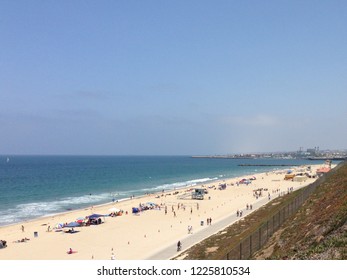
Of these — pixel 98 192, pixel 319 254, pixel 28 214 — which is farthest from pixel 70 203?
pixel 319 254

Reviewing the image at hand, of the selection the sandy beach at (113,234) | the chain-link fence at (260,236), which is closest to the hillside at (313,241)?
the chain-link fence at (260,236)

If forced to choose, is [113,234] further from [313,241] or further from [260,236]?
[313,241]

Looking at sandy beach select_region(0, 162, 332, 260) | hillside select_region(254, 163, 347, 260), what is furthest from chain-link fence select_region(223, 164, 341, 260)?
sandy beach select_region(0, 162, 332, 260)

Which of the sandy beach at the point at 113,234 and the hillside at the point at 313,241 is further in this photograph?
the sandy beach at the point at 113,234

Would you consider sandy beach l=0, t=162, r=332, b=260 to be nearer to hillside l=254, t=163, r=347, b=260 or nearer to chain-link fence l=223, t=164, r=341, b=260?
chain-link fence l=223, t=164, r=341, b=260

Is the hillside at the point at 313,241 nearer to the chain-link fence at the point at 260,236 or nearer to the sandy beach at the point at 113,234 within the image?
the chain-link fence at the point at 260,236

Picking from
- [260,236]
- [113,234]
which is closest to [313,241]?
[260,236]

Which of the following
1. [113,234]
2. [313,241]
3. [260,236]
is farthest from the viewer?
[113,234]

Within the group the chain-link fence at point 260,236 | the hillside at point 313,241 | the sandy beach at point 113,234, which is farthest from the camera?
the sandy beach at point 113,234

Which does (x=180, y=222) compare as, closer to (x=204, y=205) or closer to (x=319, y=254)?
(x=204, y=205)

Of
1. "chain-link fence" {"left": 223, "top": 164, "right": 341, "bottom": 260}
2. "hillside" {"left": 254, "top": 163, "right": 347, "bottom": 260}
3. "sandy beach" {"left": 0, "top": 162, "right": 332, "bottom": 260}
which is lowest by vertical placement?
"sandy beach" {"left": 0, "top": 162, "right": 332, "bottom": 260}

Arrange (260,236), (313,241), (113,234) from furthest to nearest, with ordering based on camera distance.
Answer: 1. (113,234)
2. (260,236)
3. (313,241)
